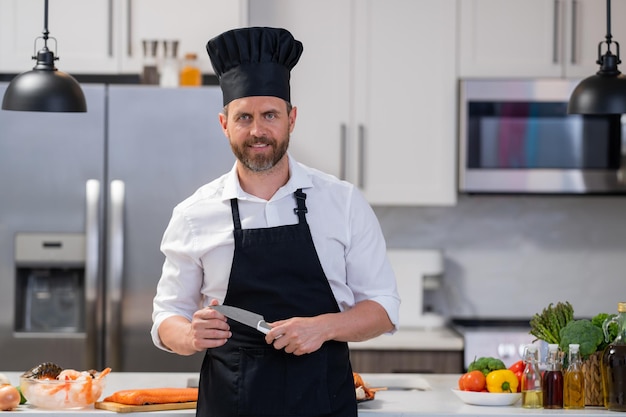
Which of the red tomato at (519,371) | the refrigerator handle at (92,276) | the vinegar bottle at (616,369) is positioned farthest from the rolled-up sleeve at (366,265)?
the refrigerator handle at (92,276)

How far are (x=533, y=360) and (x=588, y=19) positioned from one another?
2.12 meters

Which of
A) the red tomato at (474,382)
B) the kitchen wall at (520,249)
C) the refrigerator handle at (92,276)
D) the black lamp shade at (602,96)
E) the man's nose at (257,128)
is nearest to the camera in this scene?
the man's nose at (257,128)

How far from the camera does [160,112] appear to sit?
3.71 meters

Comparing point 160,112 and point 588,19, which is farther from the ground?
point 588,19

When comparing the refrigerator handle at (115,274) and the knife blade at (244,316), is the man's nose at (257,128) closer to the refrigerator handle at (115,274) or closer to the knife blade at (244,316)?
the knife blade at (244,316)

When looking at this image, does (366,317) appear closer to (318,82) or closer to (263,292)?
(263,292)

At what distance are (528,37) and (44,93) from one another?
7.59 ft

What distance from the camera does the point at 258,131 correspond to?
220cm

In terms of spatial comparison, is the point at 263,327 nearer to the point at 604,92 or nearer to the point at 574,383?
the point at 574,383

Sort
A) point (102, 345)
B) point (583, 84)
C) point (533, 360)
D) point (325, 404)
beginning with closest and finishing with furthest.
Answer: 1. point (325, 404)
2. point (533, 360)
3. point (583, 84)
4. point (102, 345)

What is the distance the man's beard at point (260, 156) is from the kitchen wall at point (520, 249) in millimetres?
2323

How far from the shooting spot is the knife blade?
82.2 inches

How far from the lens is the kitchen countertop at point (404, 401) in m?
2.41

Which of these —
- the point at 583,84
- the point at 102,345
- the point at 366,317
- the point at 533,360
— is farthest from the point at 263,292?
the point at 102,345
